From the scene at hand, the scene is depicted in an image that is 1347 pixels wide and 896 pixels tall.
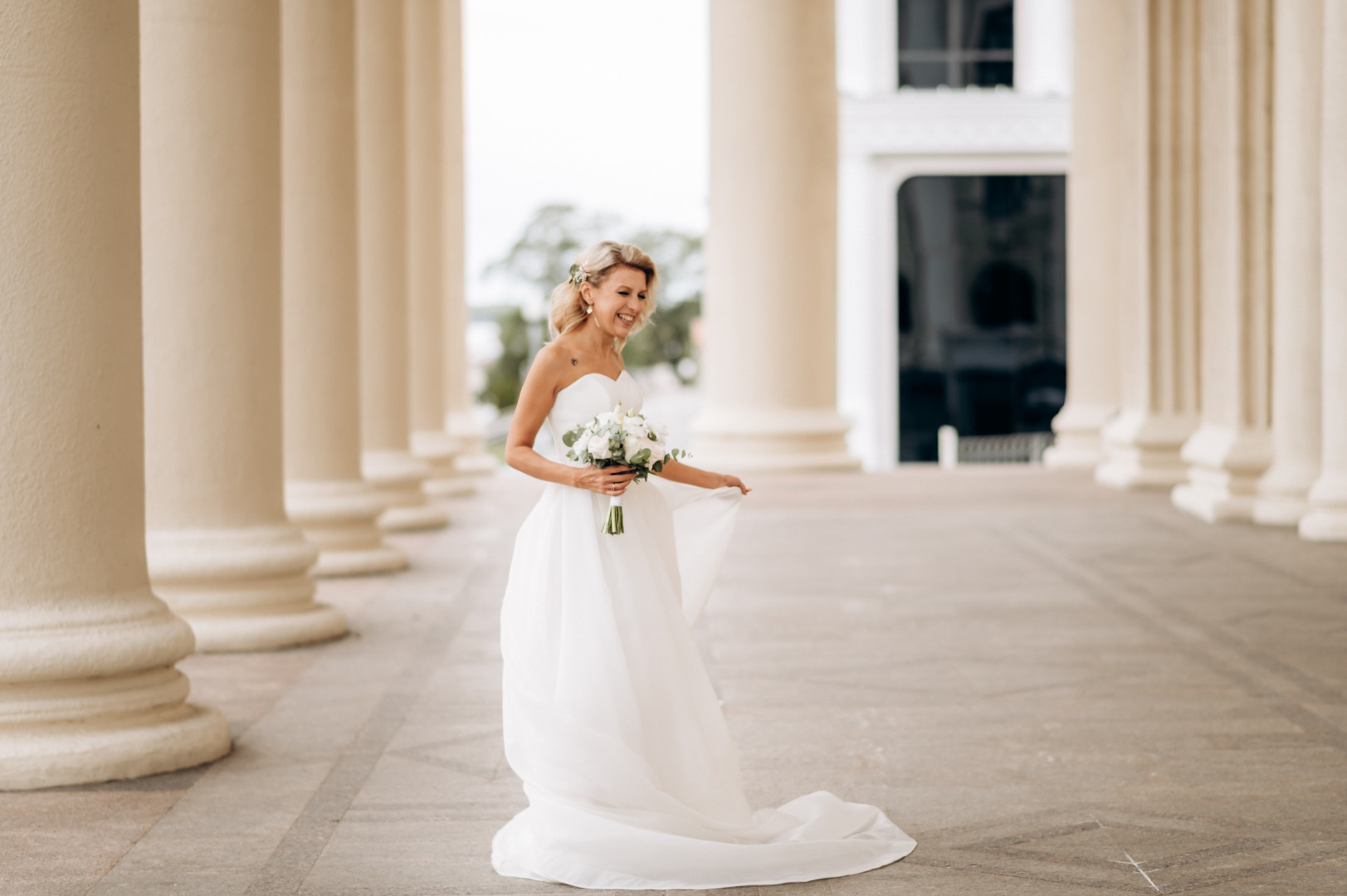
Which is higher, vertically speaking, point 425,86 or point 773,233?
point 425,86

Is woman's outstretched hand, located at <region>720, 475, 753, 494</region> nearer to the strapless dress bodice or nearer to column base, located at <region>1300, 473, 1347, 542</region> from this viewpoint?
the strapless dress bodice

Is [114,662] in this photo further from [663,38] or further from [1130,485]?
[663,38]

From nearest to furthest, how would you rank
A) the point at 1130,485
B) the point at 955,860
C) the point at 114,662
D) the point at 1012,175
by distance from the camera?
the point at 955,860, the point at 114,662, the point at 1130,485, the point at 1012,175

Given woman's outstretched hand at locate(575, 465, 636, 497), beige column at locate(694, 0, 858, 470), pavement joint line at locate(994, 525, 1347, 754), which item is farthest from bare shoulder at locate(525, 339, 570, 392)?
beige column at locate(694, 0, 858, 470)

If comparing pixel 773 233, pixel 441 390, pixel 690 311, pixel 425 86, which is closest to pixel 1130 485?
pixel 773 233

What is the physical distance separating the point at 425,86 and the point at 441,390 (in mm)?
6611

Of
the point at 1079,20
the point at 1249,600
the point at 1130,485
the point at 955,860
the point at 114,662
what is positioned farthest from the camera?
the point at 1079,20

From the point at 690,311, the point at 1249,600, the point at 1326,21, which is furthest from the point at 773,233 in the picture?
the point at 690,311

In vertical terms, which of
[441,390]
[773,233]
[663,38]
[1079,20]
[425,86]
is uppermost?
[663,38]

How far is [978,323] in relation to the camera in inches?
2293

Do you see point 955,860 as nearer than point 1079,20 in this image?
Yes

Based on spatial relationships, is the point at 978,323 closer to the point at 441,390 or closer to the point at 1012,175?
the point at 1012,175

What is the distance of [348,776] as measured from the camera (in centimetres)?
1002

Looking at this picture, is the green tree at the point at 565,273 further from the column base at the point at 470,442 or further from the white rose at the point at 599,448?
the white rose at the point at 599,448
